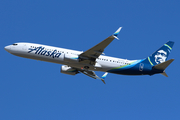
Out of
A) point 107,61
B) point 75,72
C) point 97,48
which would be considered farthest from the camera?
point 75,72

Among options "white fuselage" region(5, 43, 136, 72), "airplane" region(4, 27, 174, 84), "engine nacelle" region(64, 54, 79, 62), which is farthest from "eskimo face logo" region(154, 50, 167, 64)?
"engine nacelle" region(64, 54, 79, 62)

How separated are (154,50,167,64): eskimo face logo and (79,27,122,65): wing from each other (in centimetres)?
1149

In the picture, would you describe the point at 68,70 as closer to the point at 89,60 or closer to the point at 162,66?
the point at 89,60

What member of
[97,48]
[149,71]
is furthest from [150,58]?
[97,48]

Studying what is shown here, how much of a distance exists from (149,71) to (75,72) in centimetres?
1497

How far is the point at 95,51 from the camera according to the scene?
147ft

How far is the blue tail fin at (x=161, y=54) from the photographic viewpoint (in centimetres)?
5003

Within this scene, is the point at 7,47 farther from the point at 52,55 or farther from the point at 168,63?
the point at 168,63

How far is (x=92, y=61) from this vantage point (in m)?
46.5

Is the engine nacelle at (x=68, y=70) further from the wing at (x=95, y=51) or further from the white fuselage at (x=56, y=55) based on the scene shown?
the wing at (x=95, y=51)

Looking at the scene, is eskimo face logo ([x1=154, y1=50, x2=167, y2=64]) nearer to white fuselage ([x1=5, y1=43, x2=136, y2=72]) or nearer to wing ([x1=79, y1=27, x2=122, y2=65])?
white fuselage ([x1=5, y1=43, x2=136, y2=72])

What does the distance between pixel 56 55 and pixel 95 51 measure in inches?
268

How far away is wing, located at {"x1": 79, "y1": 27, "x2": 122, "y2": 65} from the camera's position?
4238 cm

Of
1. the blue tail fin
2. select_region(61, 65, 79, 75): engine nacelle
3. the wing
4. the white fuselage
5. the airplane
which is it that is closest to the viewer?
the wing
